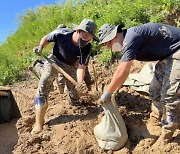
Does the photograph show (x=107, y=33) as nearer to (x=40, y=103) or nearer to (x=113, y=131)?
(x=113, y=131)

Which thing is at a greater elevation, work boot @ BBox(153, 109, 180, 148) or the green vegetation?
the green vegetation

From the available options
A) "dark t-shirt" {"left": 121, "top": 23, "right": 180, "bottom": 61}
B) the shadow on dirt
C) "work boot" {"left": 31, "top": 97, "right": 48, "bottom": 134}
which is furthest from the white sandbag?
the shadow on dirt

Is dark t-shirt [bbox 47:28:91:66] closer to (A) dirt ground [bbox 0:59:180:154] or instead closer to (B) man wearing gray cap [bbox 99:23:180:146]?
(A) dirt ground [bbox 0:59:180:154]

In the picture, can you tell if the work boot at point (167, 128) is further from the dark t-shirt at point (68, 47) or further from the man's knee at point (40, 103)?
the man's knee at point (40, 103)

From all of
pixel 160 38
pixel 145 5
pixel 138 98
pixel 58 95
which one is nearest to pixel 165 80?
pixel 160 38

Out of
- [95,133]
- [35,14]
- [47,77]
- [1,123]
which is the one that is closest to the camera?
[95,133]

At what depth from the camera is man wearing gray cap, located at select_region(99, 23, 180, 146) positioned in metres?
3.77

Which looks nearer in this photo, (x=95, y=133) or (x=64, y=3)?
(x=95, y=133)

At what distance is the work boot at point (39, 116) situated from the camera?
4793mm

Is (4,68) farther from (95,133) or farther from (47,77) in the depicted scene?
(95,133)

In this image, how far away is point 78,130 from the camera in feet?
15.4

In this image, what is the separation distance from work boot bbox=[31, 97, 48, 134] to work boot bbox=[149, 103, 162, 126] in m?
1.43

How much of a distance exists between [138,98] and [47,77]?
1.42 metres

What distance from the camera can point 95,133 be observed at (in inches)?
176
